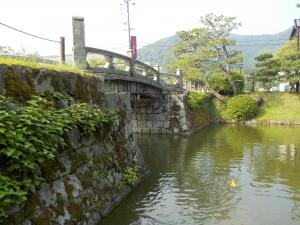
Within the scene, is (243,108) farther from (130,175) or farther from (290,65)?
(130,175)

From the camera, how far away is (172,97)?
27.7m

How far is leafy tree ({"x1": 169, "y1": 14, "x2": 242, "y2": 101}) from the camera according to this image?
36.2 meters

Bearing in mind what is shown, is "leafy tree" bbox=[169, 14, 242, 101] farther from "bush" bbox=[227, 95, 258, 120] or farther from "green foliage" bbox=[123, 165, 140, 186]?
"green foliage" bbox=[123, 165, 140, 186]

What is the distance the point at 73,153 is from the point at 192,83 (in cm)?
3394

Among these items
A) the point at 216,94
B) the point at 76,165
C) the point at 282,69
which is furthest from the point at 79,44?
the point at 282,69

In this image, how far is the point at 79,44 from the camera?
43.9 ft

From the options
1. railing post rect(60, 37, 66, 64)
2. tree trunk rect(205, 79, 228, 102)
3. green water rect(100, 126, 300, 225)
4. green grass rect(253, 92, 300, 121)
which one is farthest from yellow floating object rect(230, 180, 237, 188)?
tree trunk rect(205, 79, 228, 102)

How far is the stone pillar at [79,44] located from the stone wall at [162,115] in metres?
13.6

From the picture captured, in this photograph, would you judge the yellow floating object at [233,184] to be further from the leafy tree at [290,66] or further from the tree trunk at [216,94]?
the leafy tree at [290,66]

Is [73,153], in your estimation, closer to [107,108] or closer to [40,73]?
[40,73]

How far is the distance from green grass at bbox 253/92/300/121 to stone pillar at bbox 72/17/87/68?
23.8m

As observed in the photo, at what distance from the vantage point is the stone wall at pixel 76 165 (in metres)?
6.65

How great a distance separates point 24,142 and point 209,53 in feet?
105

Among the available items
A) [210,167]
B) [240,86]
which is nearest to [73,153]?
[210,167]
